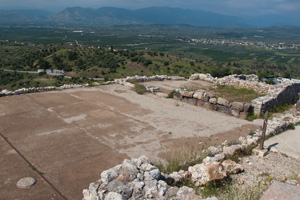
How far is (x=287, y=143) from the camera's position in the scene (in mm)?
9102

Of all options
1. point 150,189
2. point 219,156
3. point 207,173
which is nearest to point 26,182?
point 150,189

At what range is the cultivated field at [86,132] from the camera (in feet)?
22.6

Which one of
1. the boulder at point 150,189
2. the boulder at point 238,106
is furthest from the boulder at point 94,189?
the boulder at point 238,106

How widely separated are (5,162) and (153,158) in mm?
4268

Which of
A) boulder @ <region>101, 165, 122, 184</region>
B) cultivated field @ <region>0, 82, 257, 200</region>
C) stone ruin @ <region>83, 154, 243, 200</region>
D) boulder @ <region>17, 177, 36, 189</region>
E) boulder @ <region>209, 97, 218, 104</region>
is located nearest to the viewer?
stone ruin @ <region>83, 154, 243, 200</region>

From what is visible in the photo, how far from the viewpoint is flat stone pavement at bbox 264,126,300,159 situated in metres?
8.43

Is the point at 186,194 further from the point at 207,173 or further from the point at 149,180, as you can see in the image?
the point at 207,173

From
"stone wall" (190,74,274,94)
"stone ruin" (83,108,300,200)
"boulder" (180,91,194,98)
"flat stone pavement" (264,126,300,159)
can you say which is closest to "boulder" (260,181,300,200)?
"stone ruin" (83,108,300,200)

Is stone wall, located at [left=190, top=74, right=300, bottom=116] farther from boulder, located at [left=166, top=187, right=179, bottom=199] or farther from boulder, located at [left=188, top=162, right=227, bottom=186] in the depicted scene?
boulder, located at [left=166, top=187, right=179, bottom=199]

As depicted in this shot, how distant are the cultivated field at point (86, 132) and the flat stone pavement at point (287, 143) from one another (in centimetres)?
130

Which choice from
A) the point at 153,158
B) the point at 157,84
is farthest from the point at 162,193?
the point at 157,84

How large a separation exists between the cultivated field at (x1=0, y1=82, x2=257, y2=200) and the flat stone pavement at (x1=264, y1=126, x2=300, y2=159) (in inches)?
51.2

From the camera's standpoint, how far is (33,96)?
565 inches

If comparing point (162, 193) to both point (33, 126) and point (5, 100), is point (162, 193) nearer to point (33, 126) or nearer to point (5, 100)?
point (33, 126)
